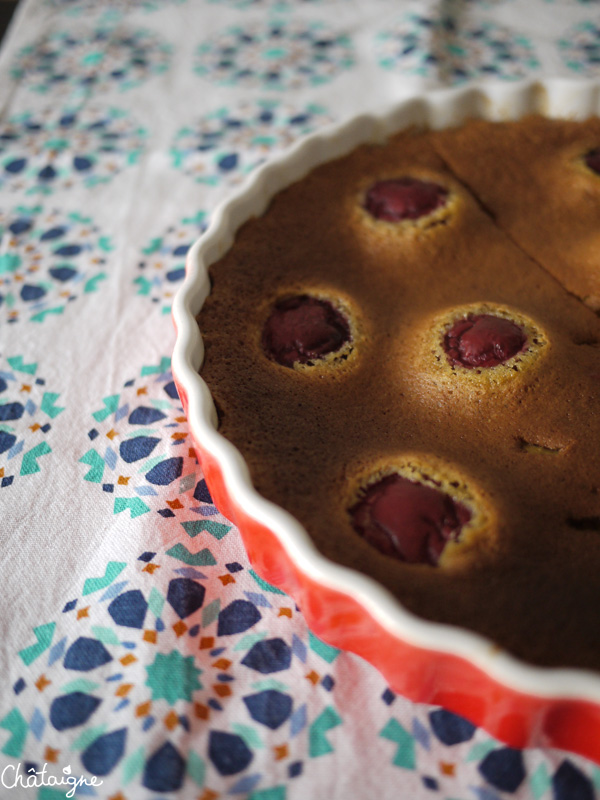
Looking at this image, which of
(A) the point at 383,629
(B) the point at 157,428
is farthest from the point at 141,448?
(A) the point at 383,629

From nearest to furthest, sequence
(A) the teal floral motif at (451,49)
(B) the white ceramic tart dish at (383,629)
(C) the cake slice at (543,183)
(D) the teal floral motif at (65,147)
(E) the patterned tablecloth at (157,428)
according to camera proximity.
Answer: (B) the white ceramic tart dish at (383,629), (E) the patterned tablecloth at (157,428), (C) the cake slice at (543,183), (D) the teal floral motif at (65,147), (A) the teal floral motif at (451,49)

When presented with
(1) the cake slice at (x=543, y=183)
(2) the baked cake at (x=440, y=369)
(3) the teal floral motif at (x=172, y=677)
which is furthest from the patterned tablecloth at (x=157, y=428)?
(1) the cake slice at (x=543, y=183)

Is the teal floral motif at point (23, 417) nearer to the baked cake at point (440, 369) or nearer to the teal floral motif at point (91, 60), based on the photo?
the baked cake at point (440, 369)

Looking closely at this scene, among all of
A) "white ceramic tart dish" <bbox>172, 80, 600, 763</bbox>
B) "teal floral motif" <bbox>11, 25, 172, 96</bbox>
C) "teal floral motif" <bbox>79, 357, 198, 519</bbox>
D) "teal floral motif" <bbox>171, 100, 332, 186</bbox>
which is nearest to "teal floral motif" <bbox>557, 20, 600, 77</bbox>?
"teal floral motif" <bbox>171, 100, 332, 186</bbox>

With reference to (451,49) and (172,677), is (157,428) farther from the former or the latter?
(451,49)

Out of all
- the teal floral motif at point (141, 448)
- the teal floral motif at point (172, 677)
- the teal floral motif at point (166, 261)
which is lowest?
the teal floral motif at point (172, 677)

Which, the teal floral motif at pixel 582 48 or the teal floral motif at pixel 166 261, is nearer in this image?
the teal floral motif at pixel 166 261

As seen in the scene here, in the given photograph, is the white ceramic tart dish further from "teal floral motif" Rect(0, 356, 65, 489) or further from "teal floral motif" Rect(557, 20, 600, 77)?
"teal floral motif" Rect(557, 20, 600, 77)
